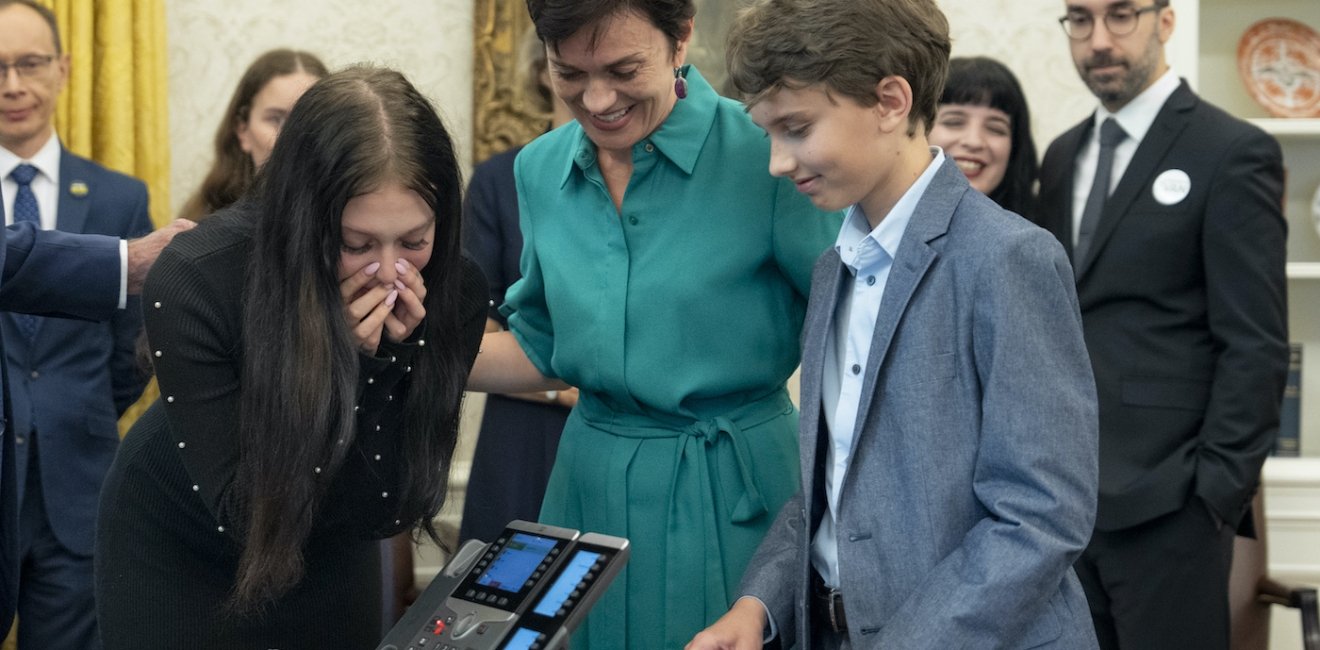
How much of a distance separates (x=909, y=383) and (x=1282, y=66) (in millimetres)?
2927

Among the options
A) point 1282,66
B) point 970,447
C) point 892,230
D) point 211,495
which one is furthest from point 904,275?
point 1282,66

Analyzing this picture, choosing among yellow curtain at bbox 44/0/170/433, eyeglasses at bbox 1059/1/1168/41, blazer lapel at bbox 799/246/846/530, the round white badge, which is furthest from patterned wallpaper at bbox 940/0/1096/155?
blazer lapel at bbox 799/246/846/530

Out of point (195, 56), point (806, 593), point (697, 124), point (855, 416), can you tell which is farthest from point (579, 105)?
point (195, 56)

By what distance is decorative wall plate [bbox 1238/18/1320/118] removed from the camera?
3840 millimetres

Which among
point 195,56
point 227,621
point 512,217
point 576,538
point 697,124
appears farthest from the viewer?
point 195,56

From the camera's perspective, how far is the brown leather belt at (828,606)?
1.53 meters

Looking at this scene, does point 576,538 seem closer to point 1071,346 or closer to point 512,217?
point 1071,346

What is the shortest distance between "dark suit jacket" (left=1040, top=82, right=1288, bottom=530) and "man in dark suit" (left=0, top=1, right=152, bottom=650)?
6.83ft

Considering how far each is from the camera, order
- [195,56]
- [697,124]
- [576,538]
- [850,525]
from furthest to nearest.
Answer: [195,56], [697,124], [850,525], [576,538]

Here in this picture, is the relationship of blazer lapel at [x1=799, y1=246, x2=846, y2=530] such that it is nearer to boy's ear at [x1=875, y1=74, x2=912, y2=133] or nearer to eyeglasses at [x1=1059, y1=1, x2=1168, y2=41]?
boy's ear at [x1=875, y1=74, x2=912, y2=133]

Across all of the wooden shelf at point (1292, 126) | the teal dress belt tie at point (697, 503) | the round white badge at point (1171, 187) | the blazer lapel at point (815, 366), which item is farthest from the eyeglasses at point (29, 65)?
the wooden shelf at point (1292, 126)

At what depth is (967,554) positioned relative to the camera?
4.63ft

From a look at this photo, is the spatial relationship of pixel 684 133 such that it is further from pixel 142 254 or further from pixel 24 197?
pixel 24 197

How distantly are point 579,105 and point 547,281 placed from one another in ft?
0.81
